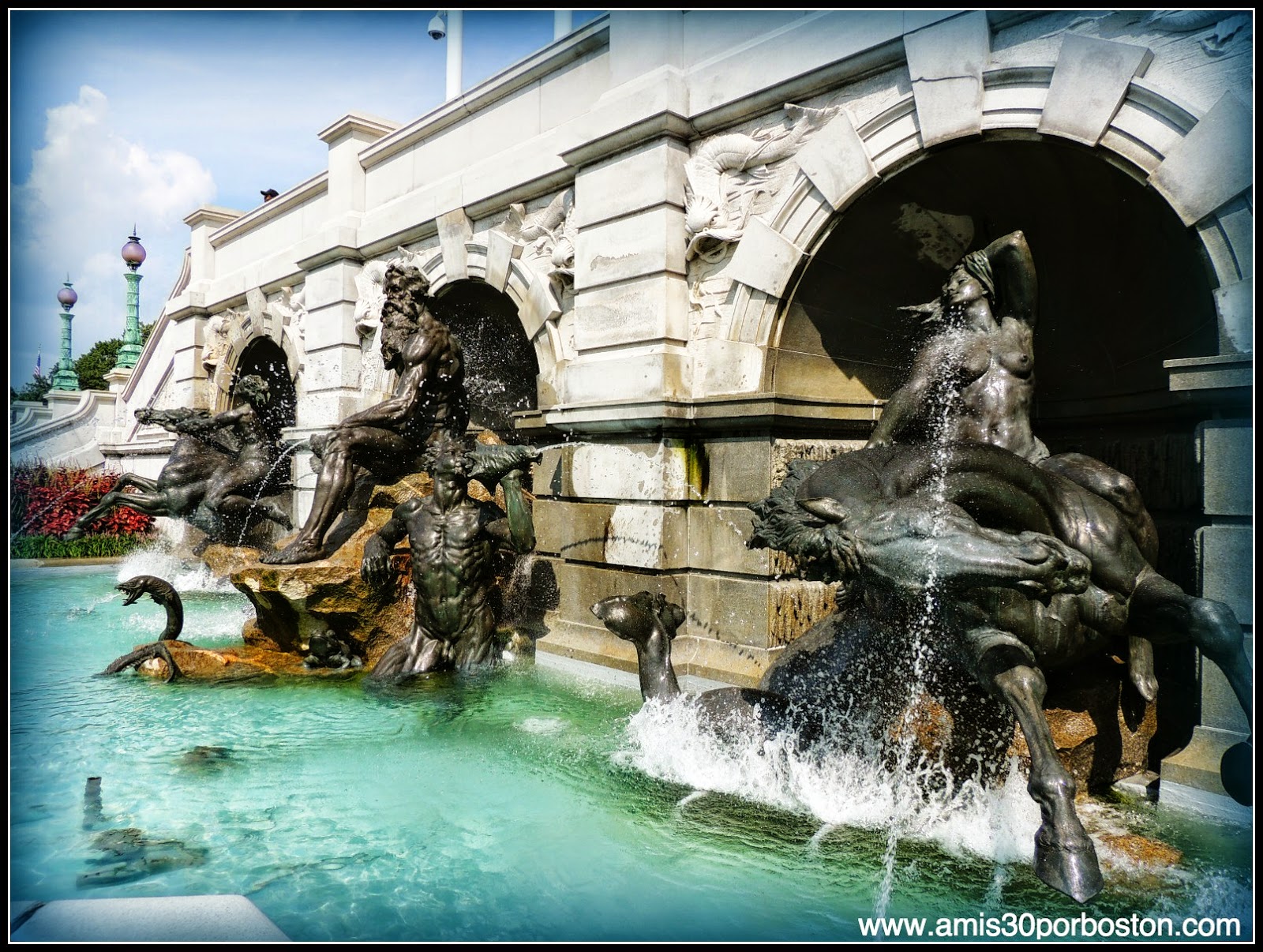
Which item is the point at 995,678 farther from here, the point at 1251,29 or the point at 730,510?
the point at 1251,29

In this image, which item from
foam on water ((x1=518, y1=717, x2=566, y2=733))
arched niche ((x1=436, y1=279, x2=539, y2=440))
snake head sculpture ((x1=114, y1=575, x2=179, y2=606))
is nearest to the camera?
foam on water ((x1=518, y1=717, x2=566, y2=733))

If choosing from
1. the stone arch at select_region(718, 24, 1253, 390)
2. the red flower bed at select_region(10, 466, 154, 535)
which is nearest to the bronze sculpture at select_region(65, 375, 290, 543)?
the red flower bed at select_region(10, 466, 154, 535)

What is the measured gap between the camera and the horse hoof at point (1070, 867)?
109 inches

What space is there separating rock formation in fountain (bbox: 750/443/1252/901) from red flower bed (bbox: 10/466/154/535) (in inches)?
509

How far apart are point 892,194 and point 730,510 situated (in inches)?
89.6

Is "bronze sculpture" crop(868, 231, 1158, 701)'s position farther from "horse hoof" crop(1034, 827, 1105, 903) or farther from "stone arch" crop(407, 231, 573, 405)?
"stone arch" crop(407, 231, 573, 405)

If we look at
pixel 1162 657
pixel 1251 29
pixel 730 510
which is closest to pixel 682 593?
pixel 730 510

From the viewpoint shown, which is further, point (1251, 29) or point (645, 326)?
point (645, 326)

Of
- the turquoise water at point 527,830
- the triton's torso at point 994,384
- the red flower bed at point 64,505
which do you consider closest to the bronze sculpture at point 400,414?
the turquoise water at point 527,830

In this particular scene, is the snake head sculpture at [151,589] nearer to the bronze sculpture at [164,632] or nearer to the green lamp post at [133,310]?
the bronze sculpture at [164,632]

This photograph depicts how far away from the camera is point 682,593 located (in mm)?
5914

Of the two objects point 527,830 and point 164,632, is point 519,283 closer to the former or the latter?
point 164,632

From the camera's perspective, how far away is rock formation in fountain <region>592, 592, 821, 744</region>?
3836mm

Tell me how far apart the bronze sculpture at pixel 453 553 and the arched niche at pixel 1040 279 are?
2.06 metres
